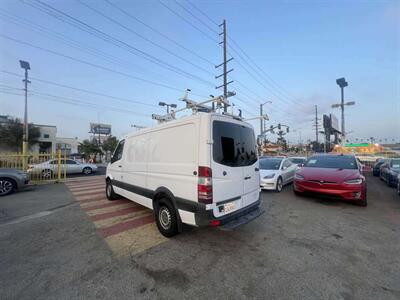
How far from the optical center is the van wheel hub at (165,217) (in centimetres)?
403

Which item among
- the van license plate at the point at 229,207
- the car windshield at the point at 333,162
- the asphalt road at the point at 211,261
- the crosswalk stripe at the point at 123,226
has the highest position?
the car windshield at the point at 333,162

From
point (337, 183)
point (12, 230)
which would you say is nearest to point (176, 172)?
point (12, 230)

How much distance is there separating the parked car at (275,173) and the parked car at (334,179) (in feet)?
4.42

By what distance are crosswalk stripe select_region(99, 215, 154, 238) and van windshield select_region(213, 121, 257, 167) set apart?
2.70 meters

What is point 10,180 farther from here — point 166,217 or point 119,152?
point 166,217

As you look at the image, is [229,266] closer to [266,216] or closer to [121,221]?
[266,216]

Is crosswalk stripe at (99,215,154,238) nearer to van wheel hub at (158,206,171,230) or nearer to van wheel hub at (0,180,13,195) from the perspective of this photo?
van wheel hub at (158,206,171,230)

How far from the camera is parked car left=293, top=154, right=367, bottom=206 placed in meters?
6.09

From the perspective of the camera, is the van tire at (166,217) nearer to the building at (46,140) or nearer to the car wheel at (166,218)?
the car wheel at (166,218)

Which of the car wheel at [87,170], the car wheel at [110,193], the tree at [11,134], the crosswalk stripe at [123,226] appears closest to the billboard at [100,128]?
the tree at [11,134]

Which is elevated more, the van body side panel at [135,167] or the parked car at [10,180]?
the van body side panel at [135,167]

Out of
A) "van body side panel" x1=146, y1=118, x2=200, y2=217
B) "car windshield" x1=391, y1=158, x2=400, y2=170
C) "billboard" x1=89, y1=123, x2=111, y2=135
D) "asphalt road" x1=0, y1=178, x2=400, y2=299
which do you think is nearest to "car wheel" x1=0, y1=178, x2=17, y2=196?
"asphalt road" x1=0, y1=178, x2=400, y2=299

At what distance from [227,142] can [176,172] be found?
3.63ft

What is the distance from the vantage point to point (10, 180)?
8305 millimetres
